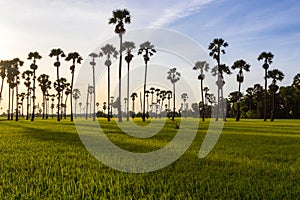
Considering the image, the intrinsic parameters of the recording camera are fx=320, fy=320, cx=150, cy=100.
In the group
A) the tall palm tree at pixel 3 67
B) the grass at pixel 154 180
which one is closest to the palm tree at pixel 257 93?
the tall palm tree at pixel 3 67

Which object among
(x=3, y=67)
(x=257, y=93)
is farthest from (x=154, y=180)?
(x=257, y=93)

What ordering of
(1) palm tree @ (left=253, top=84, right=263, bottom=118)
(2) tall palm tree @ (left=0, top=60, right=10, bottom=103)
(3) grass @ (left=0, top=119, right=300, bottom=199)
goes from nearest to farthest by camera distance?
(3) grass @ (left=0, top=119, right=300, bottom=199) → (2) tall palm tree @ (left=0, top=60, right=10, bottom=103) → (1) palm tree @ (left=253, top=84, right=263, bottom=118)

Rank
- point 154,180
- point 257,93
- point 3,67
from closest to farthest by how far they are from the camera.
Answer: point 154,180, point 3,67, point 257,93

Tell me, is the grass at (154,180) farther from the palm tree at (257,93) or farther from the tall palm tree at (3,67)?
the palm tree at (257,93)

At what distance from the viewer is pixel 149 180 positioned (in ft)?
28.5

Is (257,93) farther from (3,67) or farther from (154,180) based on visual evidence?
(154,180)

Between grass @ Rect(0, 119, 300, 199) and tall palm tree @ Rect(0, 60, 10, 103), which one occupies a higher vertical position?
tall palm tree @ Rect(0, 60, 10, 103)

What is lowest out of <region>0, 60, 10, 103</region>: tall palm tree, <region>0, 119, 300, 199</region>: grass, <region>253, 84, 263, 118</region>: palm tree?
<region>0, 119, 300, 199</region>: grass

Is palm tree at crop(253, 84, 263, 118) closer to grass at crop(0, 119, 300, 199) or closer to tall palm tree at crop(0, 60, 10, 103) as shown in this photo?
tall palm tree at crop(0, 60, 10, 103)

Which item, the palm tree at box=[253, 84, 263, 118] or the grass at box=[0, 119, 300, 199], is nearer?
the grass at box=[0, 119, 300, 199]

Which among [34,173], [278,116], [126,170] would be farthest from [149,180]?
[278,116]

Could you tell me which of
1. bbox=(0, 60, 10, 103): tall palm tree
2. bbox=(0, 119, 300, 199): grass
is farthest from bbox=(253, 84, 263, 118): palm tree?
bbox=(0, 119, 300, 199): grass

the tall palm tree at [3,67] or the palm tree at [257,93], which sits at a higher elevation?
the tall palm tree at [3,67]

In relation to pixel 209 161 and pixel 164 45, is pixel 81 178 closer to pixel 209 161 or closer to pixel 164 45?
pixel 209 161
